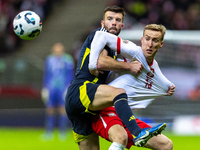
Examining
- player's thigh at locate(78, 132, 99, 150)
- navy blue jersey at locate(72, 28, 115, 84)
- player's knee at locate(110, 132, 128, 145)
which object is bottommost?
player's thigh at locate(78, 132, 99, 150)

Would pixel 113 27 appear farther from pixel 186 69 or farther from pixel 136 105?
pixel 186 69

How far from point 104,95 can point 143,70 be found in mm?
671

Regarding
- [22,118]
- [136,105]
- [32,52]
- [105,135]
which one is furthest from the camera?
[32,52]

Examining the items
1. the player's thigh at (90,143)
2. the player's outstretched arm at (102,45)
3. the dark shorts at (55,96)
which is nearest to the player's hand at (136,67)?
the player's outstretched arm at (102,45)

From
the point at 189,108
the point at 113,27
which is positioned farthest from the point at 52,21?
the point at 113,27

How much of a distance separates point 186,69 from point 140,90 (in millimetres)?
7241

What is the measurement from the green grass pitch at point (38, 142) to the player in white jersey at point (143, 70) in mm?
3407

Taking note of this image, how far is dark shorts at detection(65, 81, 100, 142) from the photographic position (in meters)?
4.22

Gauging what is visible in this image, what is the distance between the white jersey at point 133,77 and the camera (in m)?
4.30

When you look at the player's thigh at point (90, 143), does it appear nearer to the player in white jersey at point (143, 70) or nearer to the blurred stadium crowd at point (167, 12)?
the player in white jersey at point (143, 70)

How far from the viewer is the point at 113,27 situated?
15.3ft

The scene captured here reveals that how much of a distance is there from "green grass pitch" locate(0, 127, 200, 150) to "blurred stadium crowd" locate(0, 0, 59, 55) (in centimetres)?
438

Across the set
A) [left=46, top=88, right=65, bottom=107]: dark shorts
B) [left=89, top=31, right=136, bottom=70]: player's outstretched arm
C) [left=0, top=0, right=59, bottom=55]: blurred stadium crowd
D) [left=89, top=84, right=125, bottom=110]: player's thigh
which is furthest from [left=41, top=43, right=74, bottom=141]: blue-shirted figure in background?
[left=89, top=84, right=125, bottom=110]: player's thigh

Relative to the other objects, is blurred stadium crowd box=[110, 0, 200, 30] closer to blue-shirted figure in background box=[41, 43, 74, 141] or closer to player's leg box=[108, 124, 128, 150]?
blue-shirted figure in background box=[41, 43, 74, 141]
